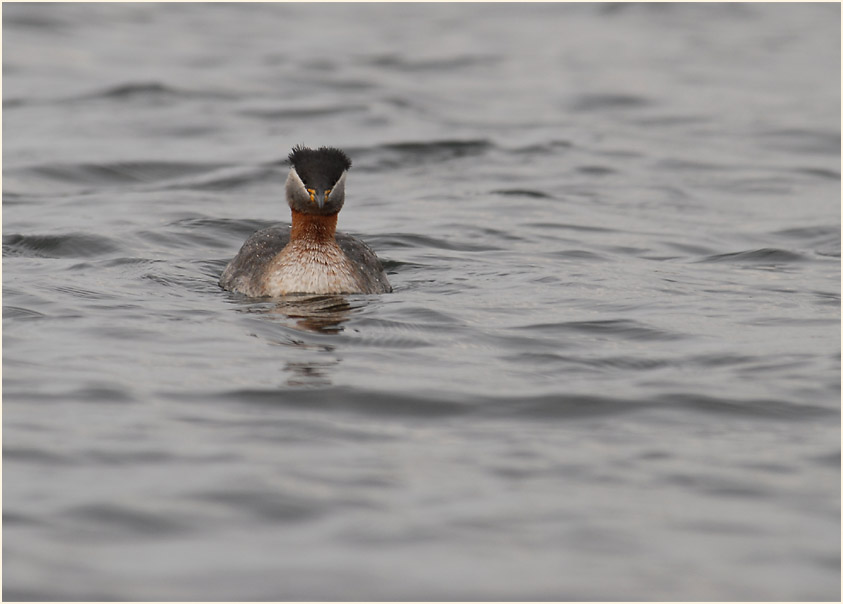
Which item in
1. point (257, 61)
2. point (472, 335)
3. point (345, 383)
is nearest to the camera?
point (345, 383)

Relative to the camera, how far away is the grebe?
1445cm

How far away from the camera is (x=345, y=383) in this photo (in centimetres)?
1159

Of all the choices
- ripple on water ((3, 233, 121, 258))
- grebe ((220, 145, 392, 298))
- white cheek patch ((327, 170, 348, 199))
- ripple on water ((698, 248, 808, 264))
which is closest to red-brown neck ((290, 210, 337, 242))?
grebe ((220, 145, 392, 298))

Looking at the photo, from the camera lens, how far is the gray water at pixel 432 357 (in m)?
8.26

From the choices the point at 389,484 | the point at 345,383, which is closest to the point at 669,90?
the point at 345,383

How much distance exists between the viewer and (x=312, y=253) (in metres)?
14.9

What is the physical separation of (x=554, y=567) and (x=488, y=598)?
1.76 ft

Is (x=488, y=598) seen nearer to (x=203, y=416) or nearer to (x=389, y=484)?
(x=389, y=484)

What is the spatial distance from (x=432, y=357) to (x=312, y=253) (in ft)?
9.36

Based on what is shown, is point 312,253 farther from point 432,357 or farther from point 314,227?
point 432,357

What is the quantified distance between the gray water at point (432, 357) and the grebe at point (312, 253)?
26cm

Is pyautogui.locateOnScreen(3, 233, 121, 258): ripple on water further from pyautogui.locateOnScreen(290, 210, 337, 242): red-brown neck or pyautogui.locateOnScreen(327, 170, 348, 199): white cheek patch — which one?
pyautogui.locateOnScreen(327, 170, 348, 199): white cheek patch

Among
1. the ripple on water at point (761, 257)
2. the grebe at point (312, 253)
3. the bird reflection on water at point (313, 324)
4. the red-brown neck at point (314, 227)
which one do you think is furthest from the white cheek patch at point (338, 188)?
the ripple on water at point (761, 257)

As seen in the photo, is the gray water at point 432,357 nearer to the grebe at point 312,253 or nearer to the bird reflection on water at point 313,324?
the bird reflection on water at point 313,324
